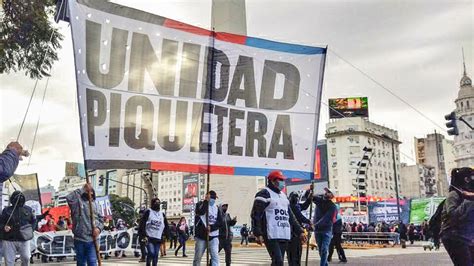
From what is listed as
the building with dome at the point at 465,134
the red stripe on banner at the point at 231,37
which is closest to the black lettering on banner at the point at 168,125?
the red stripe on banner at the point at 231,37

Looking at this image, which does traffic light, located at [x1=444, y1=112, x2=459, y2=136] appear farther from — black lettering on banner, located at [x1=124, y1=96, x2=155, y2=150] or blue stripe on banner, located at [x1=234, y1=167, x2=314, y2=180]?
black lettering on banner, located at [x1=124, y1=96, x2=155, y2=150]

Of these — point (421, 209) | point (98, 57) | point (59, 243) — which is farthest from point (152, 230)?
point (421, 209)

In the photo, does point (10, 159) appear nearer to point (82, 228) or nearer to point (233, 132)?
point (82, 228)

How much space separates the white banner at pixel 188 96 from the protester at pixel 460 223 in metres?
1.90

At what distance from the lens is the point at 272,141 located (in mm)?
6691

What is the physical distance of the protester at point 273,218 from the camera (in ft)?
20.8

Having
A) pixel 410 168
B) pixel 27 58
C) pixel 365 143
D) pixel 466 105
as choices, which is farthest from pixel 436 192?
pixel 27 58

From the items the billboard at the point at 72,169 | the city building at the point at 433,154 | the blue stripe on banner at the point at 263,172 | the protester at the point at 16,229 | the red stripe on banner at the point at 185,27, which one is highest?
the city building at the point at 433,154

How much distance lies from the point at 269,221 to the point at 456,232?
2.15 metres

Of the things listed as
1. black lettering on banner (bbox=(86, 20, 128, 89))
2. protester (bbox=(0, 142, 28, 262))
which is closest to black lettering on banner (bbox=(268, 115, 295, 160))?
black lettering on banner (bbox=(86, 20, 128, 89))

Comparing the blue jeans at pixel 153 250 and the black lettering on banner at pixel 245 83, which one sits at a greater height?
the black lettering on banner at pixel 245 83

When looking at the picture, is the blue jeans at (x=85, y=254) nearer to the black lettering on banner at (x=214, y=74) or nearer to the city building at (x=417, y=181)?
the black lettering on banner at (x=214, y=74)

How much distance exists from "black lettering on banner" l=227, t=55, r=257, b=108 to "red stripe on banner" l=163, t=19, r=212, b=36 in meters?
0.60

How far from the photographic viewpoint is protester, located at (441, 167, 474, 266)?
5469 mm
